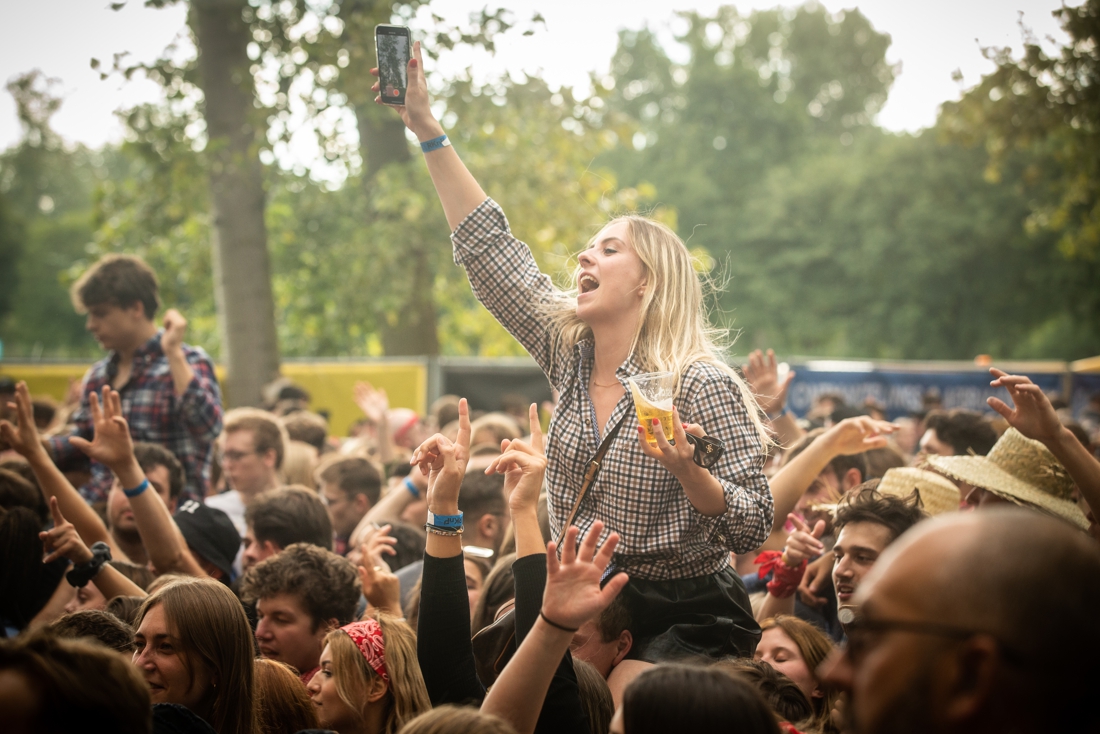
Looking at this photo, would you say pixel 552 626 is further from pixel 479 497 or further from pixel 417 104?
pixel 479 497

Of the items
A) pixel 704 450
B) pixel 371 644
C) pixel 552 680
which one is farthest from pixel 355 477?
pixel 552 680

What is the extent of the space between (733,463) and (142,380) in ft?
12.1

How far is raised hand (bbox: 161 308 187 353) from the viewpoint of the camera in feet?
15.8

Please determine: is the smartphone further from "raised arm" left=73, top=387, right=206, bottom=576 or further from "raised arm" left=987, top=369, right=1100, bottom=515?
"raised arm" left=987, top=369, right=1100, bottom=515

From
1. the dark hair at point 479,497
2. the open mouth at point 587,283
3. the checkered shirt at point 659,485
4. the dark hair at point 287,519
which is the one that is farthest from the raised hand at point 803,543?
the dark hair at point 287,519

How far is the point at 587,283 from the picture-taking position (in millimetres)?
3000

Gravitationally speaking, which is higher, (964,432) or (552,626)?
(552,626)

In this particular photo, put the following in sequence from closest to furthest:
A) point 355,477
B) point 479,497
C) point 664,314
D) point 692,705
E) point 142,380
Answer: point 692,705
point 664,314
point 479,497
point 142,380
point 355,477

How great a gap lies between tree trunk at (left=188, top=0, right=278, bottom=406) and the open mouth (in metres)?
6.23

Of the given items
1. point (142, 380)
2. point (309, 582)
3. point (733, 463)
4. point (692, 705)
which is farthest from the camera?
point (142, 380)

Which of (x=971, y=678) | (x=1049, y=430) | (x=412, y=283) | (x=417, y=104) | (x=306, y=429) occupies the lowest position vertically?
(x=306, y=429)

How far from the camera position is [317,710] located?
286 centimetres

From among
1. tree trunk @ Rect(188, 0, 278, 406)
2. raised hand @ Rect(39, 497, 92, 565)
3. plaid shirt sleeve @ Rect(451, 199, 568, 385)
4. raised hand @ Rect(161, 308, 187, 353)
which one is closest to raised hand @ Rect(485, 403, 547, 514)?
plaid shirt sleeve @ Rect(451, 199, 568, 385)

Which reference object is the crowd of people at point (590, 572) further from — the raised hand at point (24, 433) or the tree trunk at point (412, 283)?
the tree trunk at point (412, 283)
